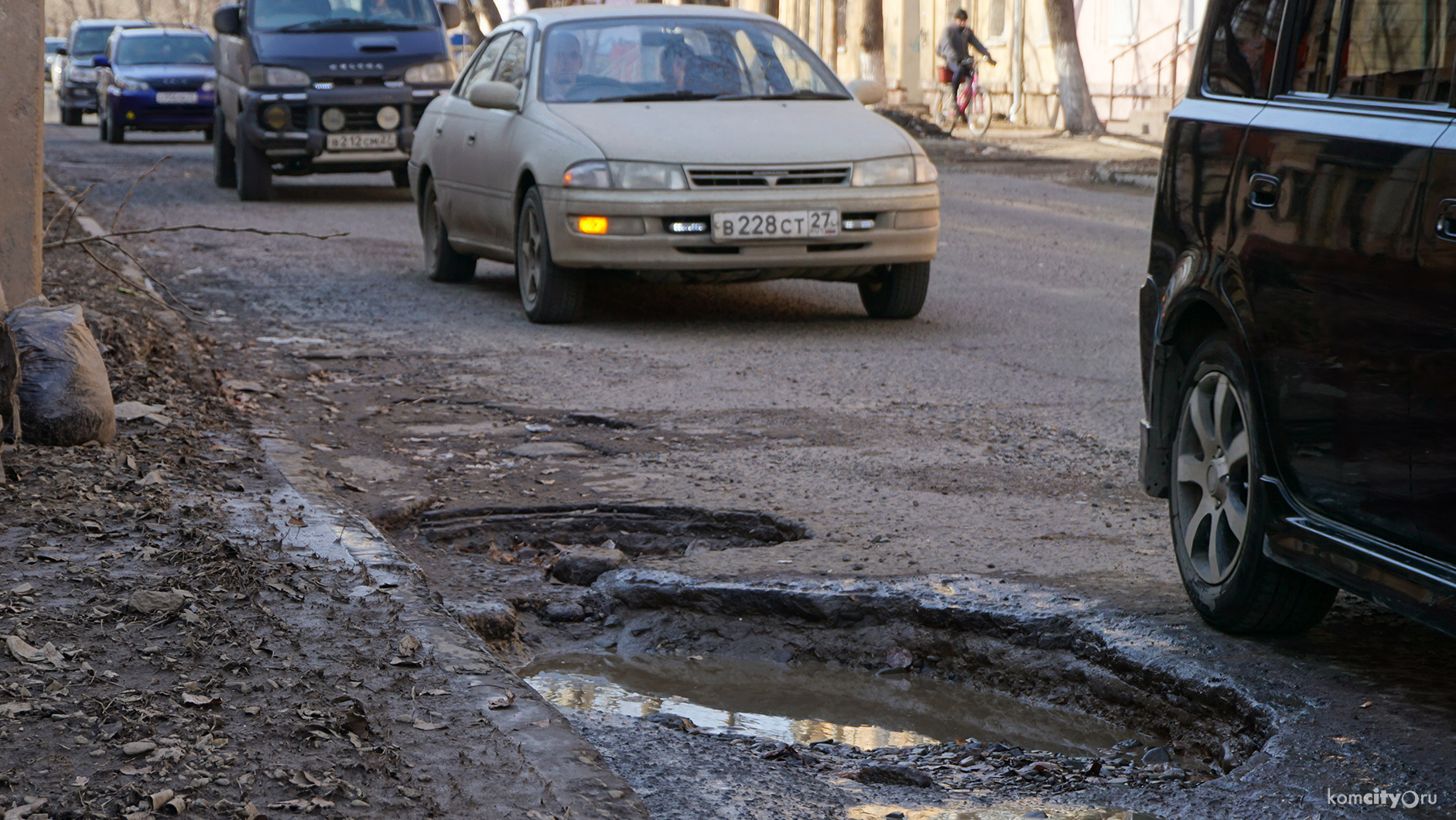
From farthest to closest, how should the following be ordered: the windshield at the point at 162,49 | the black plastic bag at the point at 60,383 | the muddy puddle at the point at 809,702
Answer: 1. the windshield at the point at 162,49
2. the black plastic bag at the point at 60,383
3. the muddy puddle at the point at 809,702

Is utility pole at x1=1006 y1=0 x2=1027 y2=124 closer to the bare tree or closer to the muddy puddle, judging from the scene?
the bare tree

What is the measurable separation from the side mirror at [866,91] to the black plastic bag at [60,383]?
197 inches

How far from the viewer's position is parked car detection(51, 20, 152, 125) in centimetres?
3114

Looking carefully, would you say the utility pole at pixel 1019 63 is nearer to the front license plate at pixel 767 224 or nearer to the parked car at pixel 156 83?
the parked car at pixel 156 83

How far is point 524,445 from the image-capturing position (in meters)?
5.78

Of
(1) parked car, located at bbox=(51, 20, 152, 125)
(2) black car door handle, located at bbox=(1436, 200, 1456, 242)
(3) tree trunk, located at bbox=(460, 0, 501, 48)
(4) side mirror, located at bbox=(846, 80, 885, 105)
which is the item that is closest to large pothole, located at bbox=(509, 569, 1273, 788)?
(2) black car door handle, located at bbox=(1436, 200, 1456, 242)

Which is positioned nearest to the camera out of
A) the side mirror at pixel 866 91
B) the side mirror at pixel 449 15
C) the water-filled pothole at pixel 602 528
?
the water-filled pothole at pixel 602 528

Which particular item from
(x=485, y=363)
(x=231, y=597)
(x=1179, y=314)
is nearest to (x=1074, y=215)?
(x=485, y=363)

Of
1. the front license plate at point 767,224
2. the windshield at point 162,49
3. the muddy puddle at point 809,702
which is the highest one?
the windshield at point 162,49

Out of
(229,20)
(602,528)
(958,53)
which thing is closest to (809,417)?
(602,528)

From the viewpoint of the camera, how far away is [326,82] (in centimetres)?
1514

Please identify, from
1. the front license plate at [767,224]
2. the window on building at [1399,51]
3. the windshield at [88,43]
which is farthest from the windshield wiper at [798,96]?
the windshield at [88,43]

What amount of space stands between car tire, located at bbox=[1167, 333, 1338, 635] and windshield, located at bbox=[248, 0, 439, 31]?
12963 millimetres

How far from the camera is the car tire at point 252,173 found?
15430 mm
